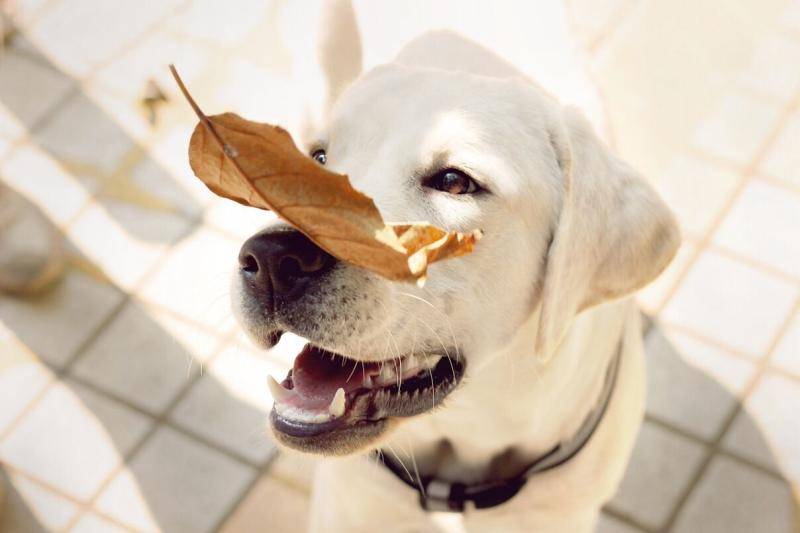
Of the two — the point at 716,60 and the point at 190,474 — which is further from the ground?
the point at 716,60

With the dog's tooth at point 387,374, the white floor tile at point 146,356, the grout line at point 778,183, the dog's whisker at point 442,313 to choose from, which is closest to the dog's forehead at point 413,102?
the dog's whisker at point 442,313

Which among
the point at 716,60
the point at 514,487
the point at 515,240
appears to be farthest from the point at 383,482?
the point at 716,60

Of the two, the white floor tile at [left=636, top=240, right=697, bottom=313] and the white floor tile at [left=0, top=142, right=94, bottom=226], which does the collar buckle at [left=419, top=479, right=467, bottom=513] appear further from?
the white floor tile at [left=0, top=142, right=94, bottom=226]

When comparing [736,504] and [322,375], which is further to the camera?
[736,504]

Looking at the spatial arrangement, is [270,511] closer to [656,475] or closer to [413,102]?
[656,475]

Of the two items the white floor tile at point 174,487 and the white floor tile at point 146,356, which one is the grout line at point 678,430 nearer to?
the white floor tile at point 174,487

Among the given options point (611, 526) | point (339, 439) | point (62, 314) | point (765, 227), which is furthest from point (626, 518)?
point (62, 314)

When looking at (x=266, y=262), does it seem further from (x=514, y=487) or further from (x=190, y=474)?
(x=190, y=474)
